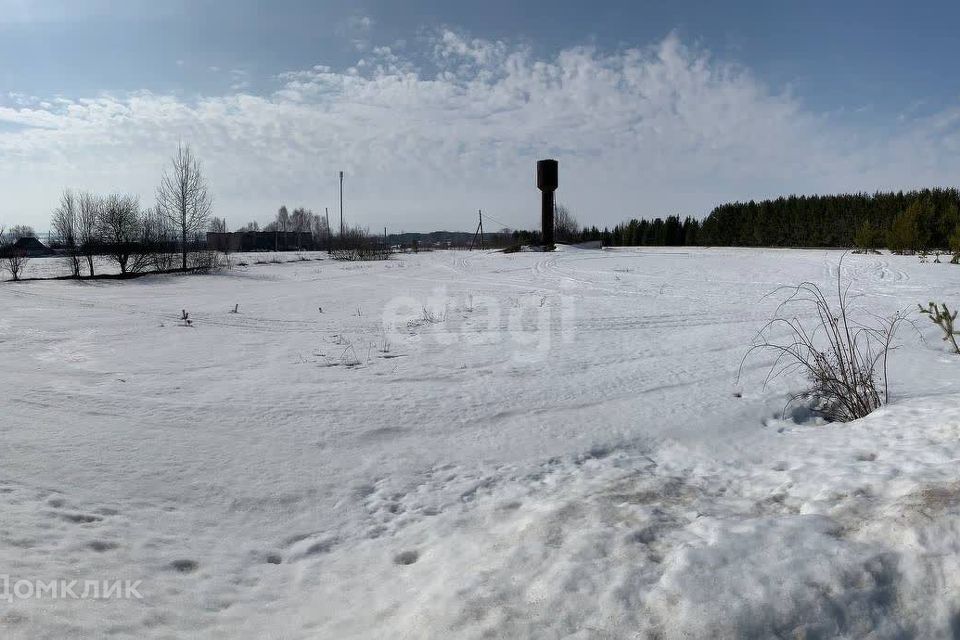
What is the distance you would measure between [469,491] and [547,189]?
83.9 ft

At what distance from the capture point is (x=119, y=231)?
20.1 metres

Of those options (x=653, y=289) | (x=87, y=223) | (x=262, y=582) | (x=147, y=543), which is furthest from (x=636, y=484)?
(x=87, y=223)

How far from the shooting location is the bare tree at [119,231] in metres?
20.0

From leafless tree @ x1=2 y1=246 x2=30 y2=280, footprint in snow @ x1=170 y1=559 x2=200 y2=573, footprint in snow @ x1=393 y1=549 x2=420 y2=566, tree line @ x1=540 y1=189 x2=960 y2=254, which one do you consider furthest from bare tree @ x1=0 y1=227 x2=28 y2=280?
tree line @ x1=540 y1=189 x2=960 y2=254

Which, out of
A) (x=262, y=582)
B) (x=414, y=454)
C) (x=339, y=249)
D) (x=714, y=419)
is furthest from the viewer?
(x=339, y=249)

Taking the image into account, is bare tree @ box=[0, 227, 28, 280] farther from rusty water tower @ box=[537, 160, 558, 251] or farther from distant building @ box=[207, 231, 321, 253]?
distant building @ box=[207, 231, 321, 253]

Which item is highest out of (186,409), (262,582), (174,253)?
(174,253)

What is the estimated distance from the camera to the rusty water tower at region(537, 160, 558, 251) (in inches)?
1067

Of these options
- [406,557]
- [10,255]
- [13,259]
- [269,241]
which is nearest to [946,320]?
[406,557]

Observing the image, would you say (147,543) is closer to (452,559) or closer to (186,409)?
(452,559)

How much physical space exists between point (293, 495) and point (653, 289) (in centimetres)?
1016

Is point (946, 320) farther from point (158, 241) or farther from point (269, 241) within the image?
point (269, 241)

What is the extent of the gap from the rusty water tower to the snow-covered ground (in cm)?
2142

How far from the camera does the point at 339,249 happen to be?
33188 mm
